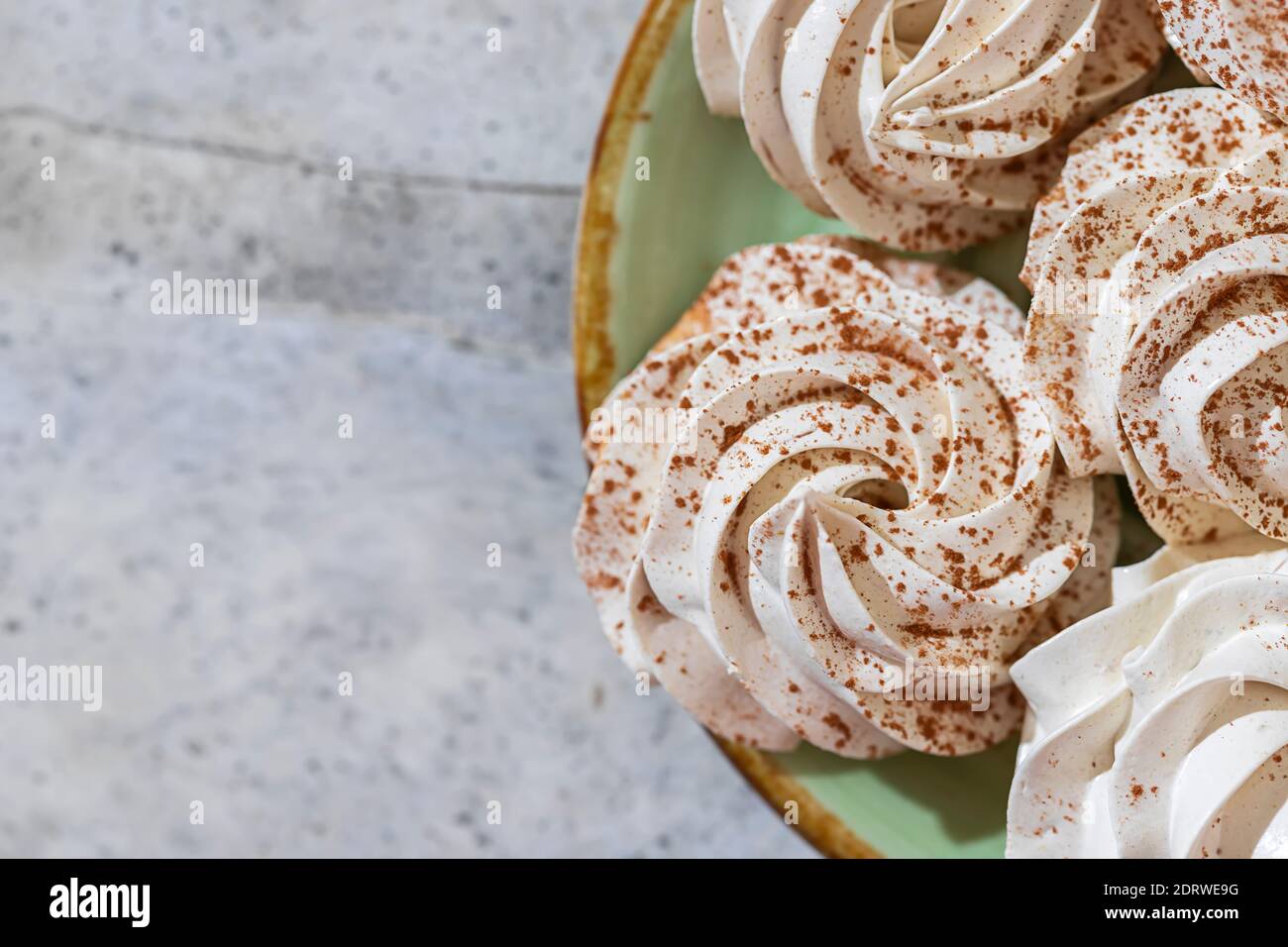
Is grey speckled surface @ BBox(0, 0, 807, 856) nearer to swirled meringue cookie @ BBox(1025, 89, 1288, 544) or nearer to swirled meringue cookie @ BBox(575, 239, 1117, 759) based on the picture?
swirled meringue cookie @ BBox(575, 239, 1117, 759)

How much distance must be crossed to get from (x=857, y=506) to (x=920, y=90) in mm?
367

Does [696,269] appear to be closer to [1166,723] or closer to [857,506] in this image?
[857,506]

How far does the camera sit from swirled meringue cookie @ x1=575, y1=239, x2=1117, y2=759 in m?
1.09

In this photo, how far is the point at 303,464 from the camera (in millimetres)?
1603

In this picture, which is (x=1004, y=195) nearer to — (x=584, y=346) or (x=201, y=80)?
(x=584, y=346)

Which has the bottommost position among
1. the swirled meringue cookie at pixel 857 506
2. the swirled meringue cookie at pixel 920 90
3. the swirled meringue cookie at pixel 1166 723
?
the swirled meringue cookie at pixel 1166 723

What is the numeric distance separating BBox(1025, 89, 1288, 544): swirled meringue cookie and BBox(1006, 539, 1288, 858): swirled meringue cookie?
7cm

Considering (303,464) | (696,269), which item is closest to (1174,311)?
(696,269)

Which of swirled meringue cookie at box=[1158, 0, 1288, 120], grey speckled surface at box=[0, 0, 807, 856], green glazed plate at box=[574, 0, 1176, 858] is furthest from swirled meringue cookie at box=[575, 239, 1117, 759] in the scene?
grey speckled surface at box=[0, 0, 807, 856]

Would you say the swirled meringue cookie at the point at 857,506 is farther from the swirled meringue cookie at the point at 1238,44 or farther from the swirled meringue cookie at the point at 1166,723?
the swirled meringue cookie at the point at 1238,44

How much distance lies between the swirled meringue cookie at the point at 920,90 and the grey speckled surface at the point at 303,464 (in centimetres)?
49

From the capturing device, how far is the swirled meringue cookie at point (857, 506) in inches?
42.9

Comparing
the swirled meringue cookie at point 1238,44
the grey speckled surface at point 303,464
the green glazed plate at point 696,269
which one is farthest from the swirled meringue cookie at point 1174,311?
the grey speckled surface at point 303,464

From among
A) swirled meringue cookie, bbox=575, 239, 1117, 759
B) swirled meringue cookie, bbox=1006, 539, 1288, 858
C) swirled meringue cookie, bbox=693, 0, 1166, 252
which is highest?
swirled meringue cookie, bbox=693, 0, 1166, 252
